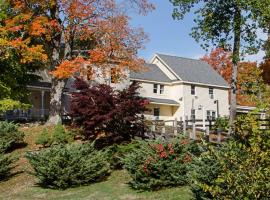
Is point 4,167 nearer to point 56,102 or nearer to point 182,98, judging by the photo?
point 56,102

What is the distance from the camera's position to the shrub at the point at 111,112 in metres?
21.7

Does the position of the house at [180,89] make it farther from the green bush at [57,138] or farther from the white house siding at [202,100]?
the green bush at [57,138]

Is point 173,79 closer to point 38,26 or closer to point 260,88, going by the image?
point 38,26

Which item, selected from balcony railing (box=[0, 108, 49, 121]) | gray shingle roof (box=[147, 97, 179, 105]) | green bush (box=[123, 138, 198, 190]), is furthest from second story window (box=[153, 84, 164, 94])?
green bush (box=[123, 138, 198, 190])

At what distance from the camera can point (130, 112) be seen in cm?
2184

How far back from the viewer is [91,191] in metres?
16.8

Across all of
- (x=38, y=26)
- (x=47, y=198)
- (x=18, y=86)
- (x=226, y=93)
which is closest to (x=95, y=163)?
(x=47, y=198)

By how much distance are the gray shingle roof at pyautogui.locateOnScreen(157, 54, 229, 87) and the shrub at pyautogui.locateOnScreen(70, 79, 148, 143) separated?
33.9 metres

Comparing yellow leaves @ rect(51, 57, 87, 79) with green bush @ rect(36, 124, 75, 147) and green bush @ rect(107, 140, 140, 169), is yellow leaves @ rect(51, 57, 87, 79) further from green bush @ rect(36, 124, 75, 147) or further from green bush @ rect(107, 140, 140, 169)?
green bush @ rect(107, 140, 140, 169)

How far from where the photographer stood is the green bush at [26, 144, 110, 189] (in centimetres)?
1777

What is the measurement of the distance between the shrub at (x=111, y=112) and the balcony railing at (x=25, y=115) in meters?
20.5

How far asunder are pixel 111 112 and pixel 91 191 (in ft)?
17.6

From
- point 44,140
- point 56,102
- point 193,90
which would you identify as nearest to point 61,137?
point 44,140

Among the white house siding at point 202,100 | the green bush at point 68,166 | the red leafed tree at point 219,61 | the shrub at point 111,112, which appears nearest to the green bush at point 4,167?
the green bush at point 68,166
